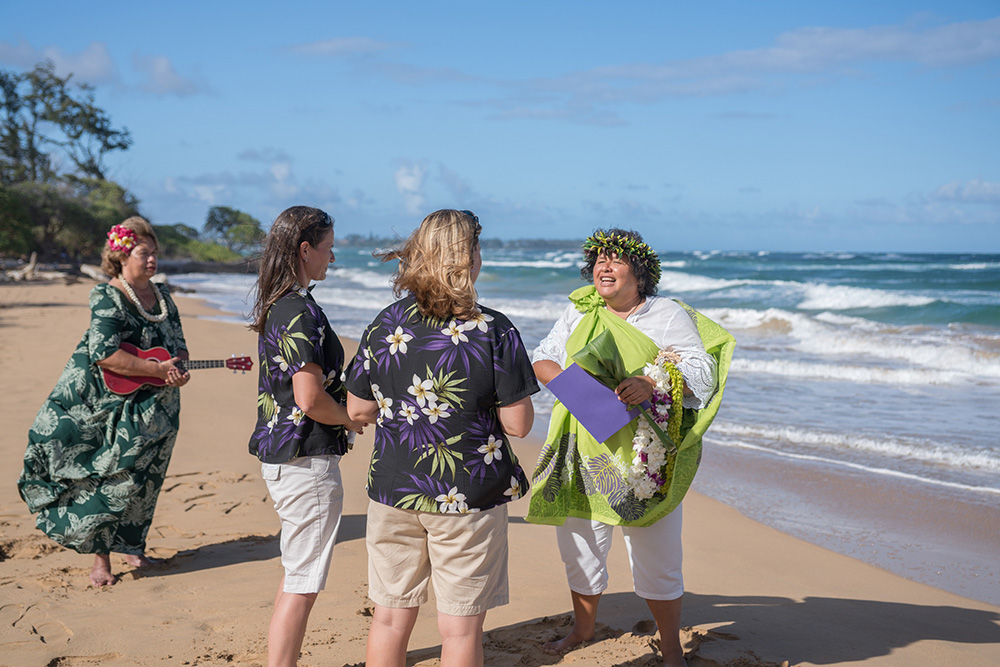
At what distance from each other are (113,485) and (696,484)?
4.10m

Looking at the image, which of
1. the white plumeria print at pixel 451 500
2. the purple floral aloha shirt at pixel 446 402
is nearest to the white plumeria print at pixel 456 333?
the purple floral aloha shirt at pixel 446 402

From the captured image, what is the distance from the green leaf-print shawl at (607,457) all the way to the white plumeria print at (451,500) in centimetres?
90

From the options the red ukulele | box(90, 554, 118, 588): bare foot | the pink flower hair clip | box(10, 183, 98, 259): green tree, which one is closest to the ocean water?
the red ukulele

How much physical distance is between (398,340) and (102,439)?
2.43 metres

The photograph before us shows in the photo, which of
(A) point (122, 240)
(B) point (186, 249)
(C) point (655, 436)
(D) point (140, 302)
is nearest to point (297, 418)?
(C) point (655, 436)

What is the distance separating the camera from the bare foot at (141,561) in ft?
13.3

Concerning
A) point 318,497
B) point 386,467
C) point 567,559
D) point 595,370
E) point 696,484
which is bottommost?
point 696,484

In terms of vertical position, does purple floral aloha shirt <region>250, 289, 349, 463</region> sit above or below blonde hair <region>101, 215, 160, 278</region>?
below

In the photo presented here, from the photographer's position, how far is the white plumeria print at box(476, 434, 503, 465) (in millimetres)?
2262

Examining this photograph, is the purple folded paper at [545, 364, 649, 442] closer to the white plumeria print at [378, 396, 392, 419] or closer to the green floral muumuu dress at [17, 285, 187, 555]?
the white plumeria print at [378, 396, 392, 419]

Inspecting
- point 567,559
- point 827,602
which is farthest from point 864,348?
point 567,559

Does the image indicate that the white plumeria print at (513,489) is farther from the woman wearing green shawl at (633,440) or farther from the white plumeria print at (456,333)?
the woman wearing green shawl at (633,440)

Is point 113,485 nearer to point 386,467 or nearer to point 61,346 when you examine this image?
point 386,467

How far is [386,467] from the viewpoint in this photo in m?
2.31
